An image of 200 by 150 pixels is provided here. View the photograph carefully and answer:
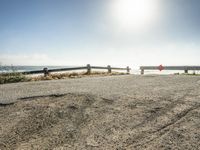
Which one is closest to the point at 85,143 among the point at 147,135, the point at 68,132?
the point at 68,132

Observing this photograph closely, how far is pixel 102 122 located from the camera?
212 inches

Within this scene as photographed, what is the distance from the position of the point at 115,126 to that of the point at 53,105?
89.4 inches

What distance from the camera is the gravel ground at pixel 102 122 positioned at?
4.42 m

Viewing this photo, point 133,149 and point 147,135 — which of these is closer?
point 133,149

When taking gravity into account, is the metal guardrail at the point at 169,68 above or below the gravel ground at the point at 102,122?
above

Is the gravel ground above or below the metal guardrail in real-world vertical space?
below

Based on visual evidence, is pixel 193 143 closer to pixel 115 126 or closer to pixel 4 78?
pixel 115 126

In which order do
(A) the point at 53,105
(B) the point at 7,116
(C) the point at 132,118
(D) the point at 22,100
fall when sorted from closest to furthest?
(C) the point at 132,118
(B) the point at 7,116
(A) the point at 53,105
(D) the point at 22,100

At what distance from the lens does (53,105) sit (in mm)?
6777

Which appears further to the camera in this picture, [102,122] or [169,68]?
[169,68]

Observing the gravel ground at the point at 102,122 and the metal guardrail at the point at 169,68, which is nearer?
the gravel ground at the point at 102,122

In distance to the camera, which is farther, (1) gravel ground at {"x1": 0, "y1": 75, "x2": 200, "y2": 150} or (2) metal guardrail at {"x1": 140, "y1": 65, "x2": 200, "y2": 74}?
(2) metal guardrail at {"x1": 140, "y1": 65, "x2": 200, "y2": 74}

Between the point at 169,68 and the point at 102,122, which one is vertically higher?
the point at 169,68

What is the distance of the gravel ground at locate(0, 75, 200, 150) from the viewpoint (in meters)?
4.42
